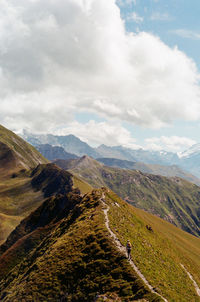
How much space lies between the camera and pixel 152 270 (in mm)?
34750

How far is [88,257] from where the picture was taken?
35.5 meters

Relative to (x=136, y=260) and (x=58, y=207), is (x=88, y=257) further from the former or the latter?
(x=58, y=207)

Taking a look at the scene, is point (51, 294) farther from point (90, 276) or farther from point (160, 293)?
point (160, 293)

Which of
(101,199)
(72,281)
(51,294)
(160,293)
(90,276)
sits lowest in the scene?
(51,294)

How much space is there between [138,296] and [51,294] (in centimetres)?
1464

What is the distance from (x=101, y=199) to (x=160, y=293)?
30.3 meters

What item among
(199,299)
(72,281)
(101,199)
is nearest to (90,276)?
(72,281)

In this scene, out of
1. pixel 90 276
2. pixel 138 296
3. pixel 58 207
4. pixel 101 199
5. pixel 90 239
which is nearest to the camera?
pixel 138 296

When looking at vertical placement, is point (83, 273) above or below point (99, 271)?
below

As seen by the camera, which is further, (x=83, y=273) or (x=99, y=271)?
(x=83, y=273)

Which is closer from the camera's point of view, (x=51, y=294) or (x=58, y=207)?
(x=51, y=294)

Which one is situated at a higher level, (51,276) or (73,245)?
(73,245)

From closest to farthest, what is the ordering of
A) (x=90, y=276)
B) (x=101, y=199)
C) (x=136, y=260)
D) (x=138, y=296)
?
(x=138, y=296) < (x=90, y=276) < (x=136, y=260) < (x=101, y=199)

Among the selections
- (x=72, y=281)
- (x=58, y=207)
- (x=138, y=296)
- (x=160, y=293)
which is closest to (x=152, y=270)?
(x=160, y=293)
